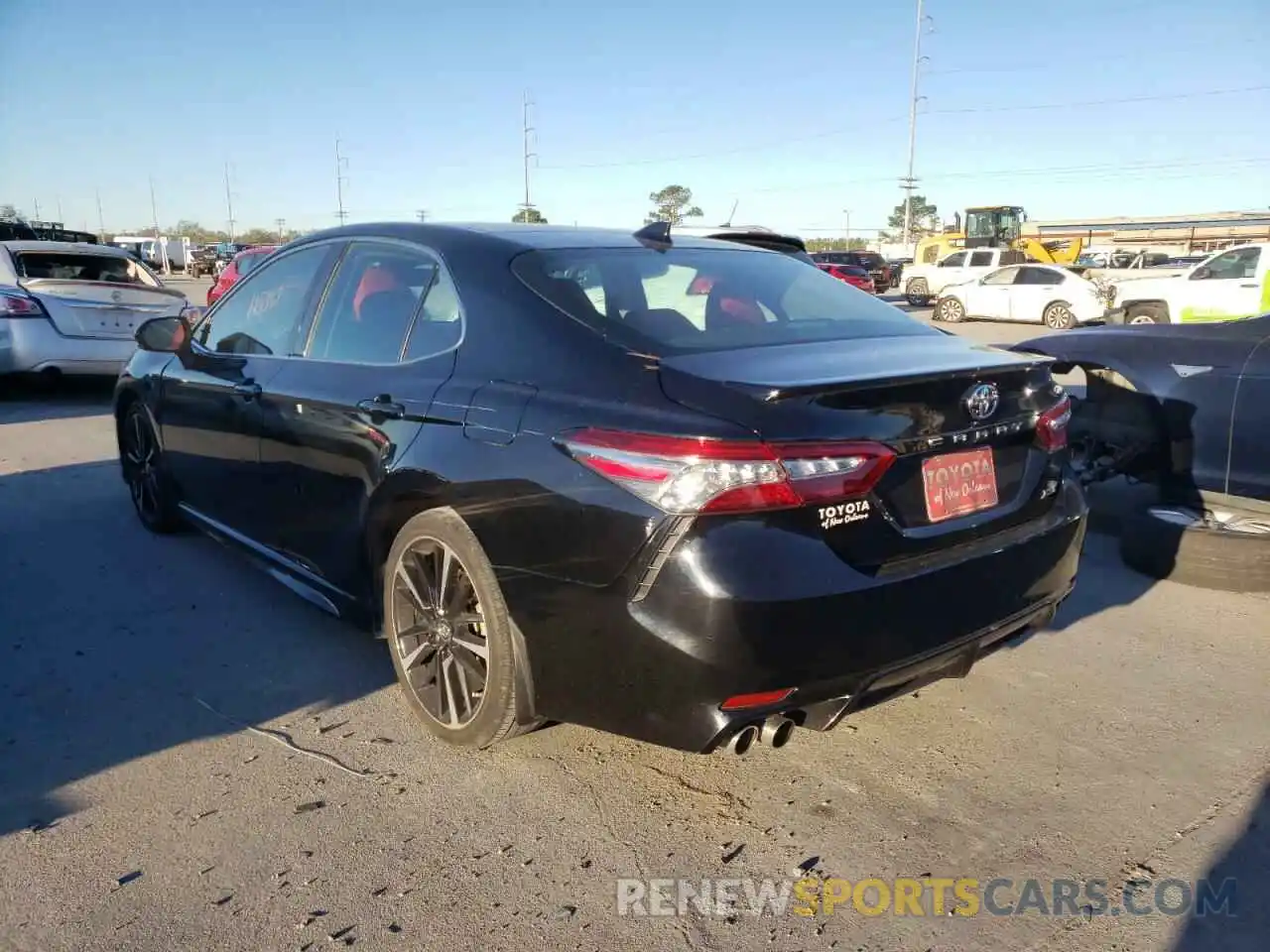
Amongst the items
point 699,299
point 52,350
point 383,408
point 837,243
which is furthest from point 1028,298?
point 837,243

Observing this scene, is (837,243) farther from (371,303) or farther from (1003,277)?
(371,303)

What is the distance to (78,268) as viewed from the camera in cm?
1001

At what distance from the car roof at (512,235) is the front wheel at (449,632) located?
960 millimetres

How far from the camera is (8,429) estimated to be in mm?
8547

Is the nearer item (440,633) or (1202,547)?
(440,633)

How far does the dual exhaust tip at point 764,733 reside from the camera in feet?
8.18

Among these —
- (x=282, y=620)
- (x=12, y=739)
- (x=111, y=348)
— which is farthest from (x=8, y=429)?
(x=12, y=739)

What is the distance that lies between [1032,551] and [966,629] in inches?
14.5

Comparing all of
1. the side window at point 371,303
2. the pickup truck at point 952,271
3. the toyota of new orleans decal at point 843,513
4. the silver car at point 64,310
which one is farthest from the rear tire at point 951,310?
the toyota of new orleans decal at point 843,513

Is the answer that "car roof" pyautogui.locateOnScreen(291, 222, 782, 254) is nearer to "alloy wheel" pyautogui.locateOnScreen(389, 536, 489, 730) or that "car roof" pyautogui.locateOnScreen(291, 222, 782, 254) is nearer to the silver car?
"alloy wheel" pyautogui.locateOnScreen(389, 536, 489, 730)

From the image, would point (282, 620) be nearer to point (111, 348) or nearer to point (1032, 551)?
point (1032, 551)

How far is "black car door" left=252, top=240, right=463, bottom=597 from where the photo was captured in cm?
322

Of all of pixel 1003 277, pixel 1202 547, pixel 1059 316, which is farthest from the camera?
pixel 1003 277

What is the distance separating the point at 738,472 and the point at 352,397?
5.39ft
